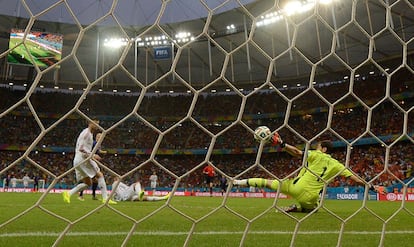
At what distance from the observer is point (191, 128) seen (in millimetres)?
24531

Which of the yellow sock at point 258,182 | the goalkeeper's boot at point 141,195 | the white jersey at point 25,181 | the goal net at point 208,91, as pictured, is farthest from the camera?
the white jersey at point 25,181

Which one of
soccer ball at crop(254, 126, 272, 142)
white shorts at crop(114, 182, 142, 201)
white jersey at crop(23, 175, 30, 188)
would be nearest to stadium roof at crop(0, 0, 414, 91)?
white jersey at crop(23, 175, 30, 188)

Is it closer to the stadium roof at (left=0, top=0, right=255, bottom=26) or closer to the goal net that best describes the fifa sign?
the goal net

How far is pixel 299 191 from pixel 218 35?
1814cm

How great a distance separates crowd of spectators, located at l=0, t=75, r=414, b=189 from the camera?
1977cm

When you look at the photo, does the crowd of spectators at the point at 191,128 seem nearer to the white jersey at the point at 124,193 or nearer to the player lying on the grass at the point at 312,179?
the white jersey at the point at 124,193

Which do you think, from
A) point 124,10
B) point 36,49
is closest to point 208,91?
point 124,10

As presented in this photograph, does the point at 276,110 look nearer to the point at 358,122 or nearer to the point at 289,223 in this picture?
the point at 358,122

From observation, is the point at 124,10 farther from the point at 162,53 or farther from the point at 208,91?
the point at 208,91

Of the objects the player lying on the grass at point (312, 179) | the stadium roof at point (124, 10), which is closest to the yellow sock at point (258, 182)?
the player lying on the grass at point (312, 179)

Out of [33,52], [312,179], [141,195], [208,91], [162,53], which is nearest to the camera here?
[312,179]

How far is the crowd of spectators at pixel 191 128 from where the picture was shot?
64.8ft

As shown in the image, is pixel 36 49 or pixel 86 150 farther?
pixel 36 49

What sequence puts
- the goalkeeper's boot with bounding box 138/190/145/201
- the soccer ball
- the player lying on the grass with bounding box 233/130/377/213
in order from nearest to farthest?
the soccer ball
the player lying on the grass with bounding box 233/130/377/213
the goalkeeper's boot with bounding box 138/190/145/201
